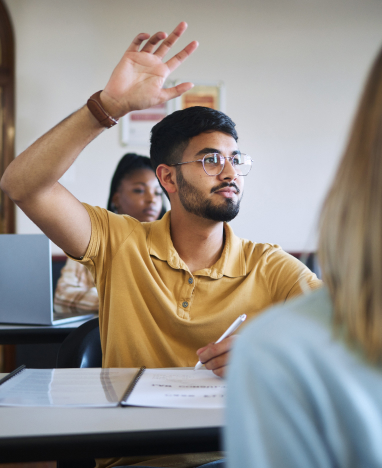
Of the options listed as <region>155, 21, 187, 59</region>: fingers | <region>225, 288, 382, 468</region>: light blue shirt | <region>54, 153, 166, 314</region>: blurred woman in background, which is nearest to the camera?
<region>225, 288, 382, 468</region>: light blue shirt

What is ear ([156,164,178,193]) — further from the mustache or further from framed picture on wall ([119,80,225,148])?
framed picture on wall ([119,80,225,148])

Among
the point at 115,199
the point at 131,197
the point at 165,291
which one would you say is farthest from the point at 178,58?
the point at 115,199

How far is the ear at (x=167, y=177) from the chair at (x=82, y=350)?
0.53 m

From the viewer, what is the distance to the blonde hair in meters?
0.38

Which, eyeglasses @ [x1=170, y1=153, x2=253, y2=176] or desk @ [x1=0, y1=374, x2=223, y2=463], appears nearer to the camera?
desk @ [x1=0, y1=374, x2=223, y2=463]

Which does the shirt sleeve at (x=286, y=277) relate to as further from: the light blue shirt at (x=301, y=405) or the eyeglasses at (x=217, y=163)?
the light blue shirt at (x=301, y=405)

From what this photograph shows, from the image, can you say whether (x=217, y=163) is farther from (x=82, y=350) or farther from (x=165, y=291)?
(x=82, y=350)

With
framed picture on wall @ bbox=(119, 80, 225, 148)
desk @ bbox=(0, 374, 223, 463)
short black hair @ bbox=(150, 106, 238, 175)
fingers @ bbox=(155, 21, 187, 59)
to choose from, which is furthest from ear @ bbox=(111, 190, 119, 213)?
desk @ bbox=(0, 374, 223, 463)

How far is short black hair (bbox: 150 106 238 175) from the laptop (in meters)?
0.53

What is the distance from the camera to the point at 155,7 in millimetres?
3307

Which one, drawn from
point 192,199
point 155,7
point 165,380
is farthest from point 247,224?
point 165,380

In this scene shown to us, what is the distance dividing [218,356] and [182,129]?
35.3 inches

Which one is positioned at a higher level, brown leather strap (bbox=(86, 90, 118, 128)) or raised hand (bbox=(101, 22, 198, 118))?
raised hand (bbox=(101, 22, 198, 118))

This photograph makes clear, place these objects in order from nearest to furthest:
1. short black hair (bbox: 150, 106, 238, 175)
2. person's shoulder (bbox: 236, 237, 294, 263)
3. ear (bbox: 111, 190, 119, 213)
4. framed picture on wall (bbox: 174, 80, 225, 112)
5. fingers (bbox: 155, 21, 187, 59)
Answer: fingers (bbox: 155, 21, 187, 59) → person's shoulder (bbox: 236, 237, 294, 263) → short black hair (bbox: 150, 106, 238, 175) → ear (bbox: 111, 190, 119, 213) → framed picture on wall (bbox: 174, 80, 225, 112)
